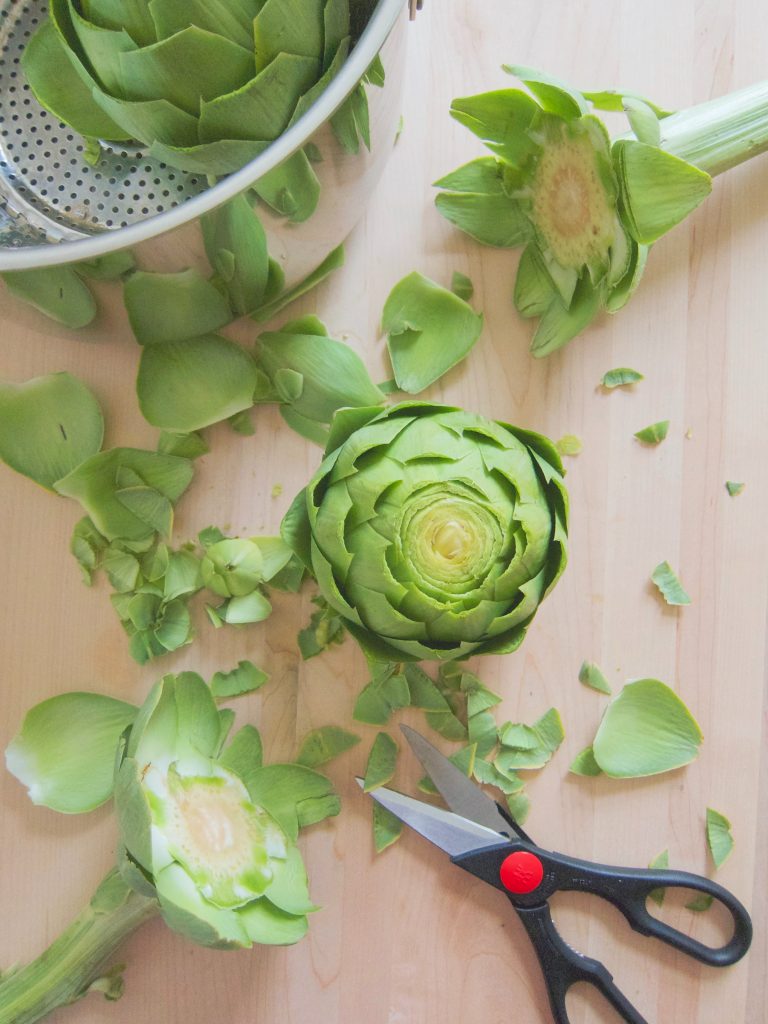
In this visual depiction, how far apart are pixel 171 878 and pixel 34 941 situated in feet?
0.52

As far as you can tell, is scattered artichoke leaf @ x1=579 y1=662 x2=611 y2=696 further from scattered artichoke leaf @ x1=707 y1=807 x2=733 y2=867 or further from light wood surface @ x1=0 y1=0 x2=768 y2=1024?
scattered artichoke leaf @ x1=707 y1=807 x2=733 y2=867

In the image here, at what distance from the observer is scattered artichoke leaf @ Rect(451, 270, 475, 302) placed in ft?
2.35

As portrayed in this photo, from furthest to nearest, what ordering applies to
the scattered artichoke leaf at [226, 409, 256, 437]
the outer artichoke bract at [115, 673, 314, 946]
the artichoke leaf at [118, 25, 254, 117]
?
1. the scattered artichoke leaf at [226, 409, 256, 437]
2. the outer artichoke bract at [115, 673, 314, 946]
3. the artichoke leaf at [118, 25, 254, 117]

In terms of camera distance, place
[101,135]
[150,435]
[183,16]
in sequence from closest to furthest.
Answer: [183,16], [101,135], [150,435]

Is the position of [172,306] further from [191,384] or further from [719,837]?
[719,837]

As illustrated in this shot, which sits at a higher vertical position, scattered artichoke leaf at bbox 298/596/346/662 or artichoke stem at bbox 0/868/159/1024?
scattered artichoke leaf at bbox 298/596/346/662

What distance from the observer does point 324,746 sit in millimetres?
696

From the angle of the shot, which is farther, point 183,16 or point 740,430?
point 740,430

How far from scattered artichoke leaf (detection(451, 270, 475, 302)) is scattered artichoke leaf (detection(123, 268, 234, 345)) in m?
0.15

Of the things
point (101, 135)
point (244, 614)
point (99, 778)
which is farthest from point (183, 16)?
point (99, 778)

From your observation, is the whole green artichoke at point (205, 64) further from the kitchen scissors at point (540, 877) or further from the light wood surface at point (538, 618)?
the kitchen scissors at point (540, 877)

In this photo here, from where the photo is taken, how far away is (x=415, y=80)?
73 cm

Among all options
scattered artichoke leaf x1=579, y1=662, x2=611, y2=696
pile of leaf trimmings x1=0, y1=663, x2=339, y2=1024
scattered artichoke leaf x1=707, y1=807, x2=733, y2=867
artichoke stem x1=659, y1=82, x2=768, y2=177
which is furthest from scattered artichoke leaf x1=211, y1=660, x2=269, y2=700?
artichoke stem x1=659, y1=82, x2=768, y2=177

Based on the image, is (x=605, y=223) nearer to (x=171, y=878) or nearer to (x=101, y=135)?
(x=101, y=135)
